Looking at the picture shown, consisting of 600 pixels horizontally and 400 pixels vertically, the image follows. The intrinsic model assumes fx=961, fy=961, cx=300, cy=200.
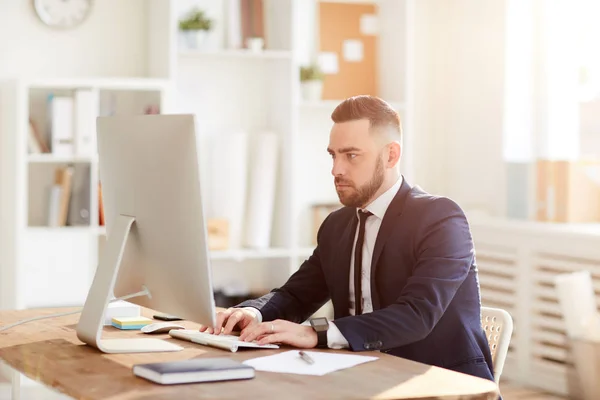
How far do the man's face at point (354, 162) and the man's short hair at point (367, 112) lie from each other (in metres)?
0.02

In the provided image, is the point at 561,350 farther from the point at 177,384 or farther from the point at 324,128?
the point at 177,384

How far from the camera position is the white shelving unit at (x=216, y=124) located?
4.61 m

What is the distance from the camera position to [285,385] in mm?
1911

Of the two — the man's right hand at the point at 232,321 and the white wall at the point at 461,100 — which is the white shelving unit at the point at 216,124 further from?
the man's right hand at the point at 232,321

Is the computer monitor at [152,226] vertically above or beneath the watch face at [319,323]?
above

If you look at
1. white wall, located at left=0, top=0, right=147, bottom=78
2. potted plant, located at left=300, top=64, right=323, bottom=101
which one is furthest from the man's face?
white wall, located at left=0, top=0, right=147, bottom=78

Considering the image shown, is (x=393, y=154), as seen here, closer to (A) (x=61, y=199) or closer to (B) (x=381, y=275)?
(B) (x=381, y=275)

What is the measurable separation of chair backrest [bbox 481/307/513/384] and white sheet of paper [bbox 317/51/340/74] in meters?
2.93

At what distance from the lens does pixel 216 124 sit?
5234 millimetres

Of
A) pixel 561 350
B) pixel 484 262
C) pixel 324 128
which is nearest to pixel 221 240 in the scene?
pixel 324 128

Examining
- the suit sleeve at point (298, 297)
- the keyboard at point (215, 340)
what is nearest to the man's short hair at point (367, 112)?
the suit sleeve at point (298, 297)

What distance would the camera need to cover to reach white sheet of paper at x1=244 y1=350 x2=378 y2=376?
2045mm

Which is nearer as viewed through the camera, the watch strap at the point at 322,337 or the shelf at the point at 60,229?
the watch strap at the point at 322,337

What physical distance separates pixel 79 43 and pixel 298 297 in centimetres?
268
